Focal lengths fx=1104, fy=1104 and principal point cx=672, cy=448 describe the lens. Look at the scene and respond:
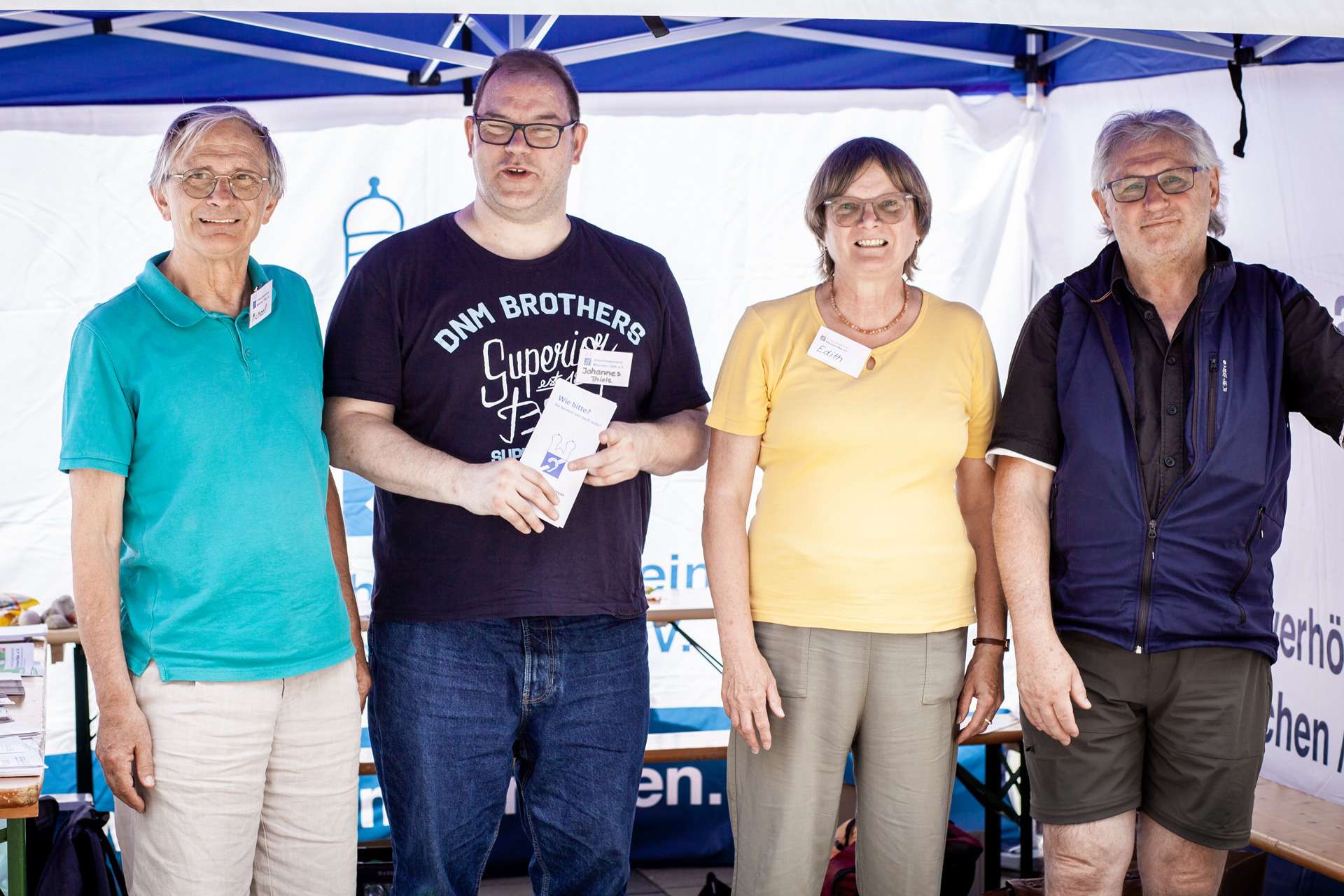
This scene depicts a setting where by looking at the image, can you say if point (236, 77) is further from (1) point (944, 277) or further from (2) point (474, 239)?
(1) point (944, 277)

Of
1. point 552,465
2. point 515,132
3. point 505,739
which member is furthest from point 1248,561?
point 515,132

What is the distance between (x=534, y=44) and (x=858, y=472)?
6.38ft

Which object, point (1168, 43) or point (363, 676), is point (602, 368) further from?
point (1168, 43)

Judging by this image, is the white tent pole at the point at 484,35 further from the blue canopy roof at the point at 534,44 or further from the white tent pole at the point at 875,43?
the white tent pole at the point at 875,43

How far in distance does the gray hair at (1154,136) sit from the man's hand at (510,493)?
4.09 feet

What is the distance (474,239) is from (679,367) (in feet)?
1.50

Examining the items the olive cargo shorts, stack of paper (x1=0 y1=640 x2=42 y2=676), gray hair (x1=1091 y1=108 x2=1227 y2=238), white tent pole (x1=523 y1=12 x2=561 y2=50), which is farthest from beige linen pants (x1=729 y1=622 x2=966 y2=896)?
white tent pole (x1=523 y1=12 x2=561 y2=50)

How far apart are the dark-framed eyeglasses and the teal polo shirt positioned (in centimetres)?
107

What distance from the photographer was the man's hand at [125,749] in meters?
1.71

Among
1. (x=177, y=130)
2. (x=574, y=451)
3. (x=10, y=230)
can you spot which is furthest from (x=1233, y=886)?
(x=10, y=230)

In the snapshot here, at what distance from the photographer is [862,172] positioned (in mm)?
2084

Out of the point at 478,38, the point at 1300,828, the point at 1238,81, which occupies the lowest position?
the point at 1300,828

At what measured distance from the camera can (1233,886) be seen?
2.87 metres

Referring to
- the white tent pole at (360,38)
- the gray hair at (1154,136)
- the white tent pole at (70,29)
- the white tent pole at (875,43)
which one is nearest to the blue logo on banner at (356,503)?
the white tent pole at (360,38)
